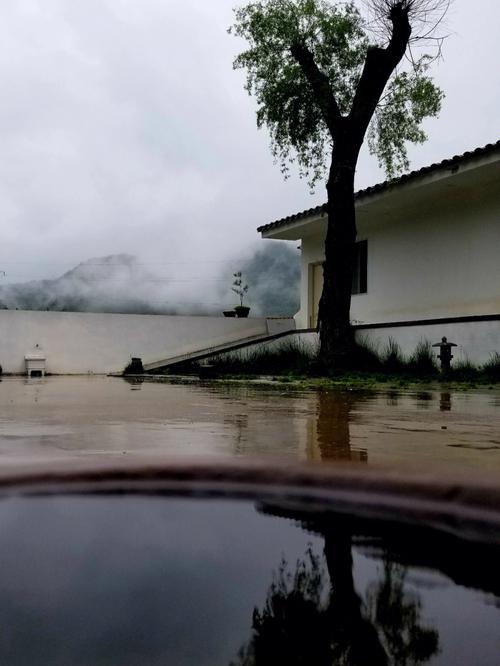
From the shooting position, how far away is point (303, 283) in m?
14.5

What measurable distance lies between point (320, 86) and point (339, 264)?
258cm

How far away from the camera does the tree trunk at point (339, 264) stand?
8.69 meters

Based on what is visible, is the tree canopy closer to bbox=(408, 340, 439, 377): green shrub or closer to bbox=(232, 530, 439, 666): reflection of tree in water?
bbox=(408, 340, 439, 377): green shrub

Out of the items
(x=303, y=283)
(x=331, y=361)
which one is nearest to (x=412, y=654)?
(x=331, y=361)

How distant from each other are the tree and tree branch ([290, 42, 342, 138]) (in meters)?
0.01

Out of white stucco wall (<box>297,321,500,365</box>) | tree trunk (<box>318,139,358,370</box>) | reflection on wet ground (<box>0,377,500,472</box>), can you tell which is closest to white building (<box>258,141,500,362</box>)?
white stucco wall (<box>297,321,500,365</box>)

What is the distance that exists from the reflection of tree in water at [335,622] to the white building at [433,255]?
26.6 ft

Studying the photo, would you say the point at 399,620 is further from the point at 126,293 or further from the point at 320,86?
the point at 126,293

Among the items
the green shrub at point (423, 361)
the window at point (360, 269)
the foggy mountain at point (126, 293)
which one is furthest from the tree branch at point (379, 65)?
the foggy mountain at point (126, 293)

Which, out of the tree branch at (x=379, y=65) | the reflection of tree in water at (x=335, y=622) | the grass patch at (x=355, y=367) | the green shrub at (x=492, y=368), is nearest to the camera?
the reflection of tree in water at (x=335, y=622)

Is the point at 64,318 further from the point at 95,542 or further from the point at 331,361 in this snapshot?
the point at 95,542

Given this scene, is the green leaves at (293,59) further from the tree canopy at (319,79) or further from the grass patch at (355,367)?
the grass patch at (355,367)

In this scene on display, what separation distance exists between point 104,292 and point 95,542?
25.8 m

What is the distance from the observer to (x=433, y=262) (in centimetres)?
1090
